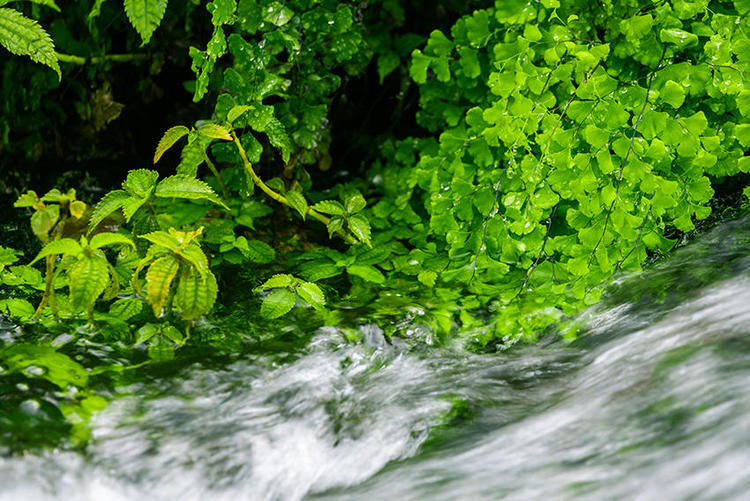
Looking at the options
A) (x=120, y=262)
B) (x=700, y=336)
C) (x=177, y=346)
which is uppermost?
(x=120, y=262)

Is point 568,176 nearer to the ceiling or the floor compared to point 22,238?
nearer to the floor

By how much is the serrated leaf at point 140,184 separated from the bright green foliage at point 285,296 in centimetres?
47

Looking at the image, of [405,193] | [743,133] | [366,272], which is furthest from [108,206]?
[743,133]

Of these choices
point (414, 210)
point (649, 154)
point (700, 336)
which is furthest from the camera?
point (414, 210)

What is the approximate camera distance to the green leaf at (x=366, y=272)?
7.71ft

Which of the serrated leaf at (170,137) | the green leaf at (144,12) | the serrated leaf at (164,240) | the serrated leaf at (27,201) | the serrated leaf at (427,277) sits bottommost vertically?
the serrated leaf at (427,277)

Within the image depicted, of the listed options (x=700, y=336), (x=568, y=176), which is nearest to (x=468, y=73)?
(x=568, y=176)

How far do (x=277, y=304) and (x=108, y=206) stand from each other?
602mm

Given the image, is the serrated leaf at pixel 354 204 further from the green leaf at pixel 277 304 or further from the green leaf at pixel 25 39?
the green leaf at pixel 25 39

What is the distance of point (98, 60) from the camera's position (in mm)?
3125

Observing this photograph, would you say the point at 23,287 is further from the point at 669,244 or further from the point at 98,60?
the point at 669,244

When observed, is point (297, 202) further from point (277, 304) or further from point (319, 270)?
point (277, 304)

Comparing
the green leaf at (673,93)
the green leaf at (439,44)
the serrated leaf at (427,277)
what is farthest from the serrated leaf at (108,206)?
the green leaf at (673,93)

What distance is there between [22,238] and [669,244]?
258cm
